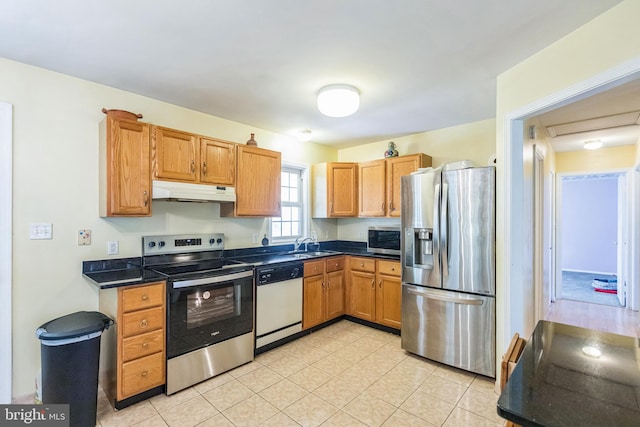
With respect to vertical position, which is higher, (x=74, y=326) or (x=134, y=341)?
(x=74, y=326)

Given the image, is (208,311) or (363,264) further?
(363,264)

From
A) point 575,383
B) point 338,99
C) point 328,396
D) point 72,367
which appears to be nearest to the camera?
point 575,383

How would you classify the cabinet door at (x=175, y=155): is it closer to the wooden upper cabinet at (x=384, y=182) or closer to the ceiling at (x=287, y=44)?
the ceiling at (x=287, y=44)

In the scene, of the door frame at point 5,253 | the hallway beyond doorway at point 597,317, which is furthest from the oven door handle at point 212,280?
the hallway beyond doorway at point 597,317

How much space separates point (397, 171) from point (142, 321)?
10.5ft

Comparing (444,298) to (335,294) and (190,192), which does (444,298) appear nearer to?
(335,294)

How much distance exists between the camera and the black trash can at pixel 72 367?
1.88 meters

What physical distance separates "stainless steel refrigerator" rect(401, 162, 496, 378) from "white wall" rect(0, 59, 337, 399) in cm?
264

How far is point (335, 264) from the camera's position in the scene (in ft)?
12.8

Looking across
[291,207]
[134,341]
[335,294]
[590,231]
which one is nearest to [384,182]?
[291,207]

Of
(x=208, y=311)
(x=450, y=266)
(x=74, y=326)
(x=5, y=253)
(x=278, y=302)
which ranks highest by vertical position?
(x=5, y=253)

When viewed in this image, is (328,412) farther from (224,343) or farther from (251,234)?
(251,234)

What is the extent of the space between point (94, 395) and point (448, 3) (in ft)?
10.6

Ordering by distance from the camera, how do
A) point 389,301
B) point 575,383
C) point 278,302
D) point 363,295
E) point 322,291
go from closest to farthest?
1. point 575,383
2. point 278,302
3. point 389,301
4. point 322,291
5. point 363,295
